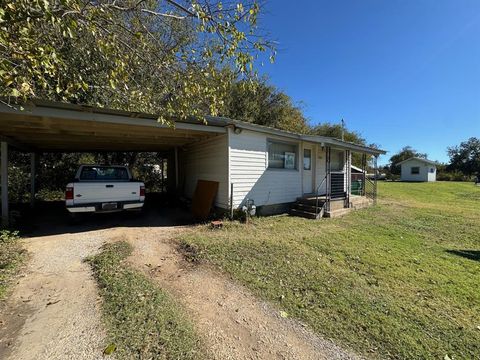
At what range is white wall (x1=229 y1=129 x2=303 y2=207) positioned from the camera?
8031 mm

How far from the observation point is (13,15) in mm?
2363

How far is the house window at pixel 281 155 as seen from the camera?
9.21m

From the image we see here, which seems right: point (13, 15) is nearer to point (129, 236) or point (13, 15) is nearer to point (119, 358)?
point (119, 358)

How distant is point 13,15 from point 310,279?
15.7 ft

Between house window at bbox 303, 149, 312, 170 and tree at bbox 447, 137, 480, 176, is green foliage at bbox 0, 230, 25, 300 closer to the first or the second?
house window at bbox 303, 149, 312, 170

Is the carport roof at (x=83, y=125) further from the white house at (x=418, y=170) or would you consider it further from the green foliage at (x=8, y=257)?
the white house at (x=418, y=170)

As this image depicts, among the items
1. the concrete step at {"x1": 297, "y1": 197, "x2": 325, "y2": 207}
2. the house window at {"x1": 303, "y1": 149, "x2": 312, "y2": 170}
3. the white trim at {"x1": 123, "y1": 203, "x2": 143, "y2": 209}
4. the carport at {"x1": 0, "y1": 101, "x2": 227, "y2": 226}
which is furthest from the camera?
the house window at {"x1": 303, "y1": 149, "x2": 312, "y2": 170}

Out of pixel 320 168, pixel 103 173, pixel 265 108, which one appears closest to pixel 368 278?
pixel 320 168

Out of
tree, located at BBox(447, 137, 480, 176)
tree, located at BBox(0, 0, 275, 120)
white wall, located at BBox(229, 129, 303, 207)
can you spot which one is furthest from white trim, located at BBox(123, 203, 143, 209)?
tree, located at BBox(447, 137, 480, 176)

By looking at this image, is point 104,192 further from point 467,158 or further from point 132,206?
point 467,158

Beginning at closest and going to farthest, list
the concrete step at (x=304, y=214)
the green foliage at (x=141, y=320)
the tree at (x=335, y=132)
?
the green foliage at (x=141, y=320), the concrete step at (x=304, y=214), the tree at (x=335, y=132)

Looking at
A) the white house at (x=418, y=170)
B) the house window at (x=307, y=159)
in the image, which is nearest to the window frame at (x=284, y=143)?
the house window at (x=307, y=159)

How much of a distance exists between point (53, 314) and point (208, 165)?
6.74m

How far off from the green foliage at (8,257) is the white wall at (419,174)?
1799 inches
